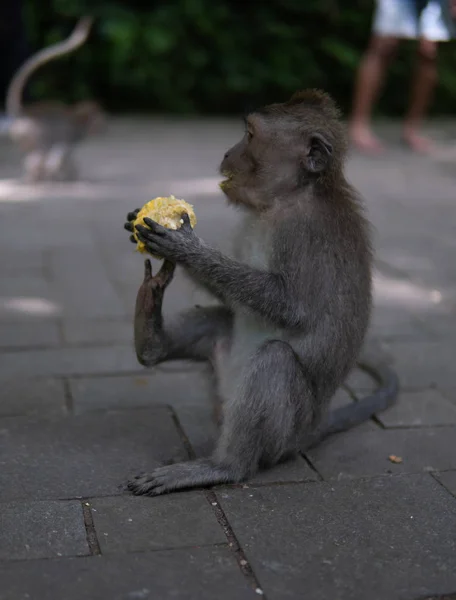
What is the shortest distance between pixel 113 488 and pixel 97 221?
4.20 m

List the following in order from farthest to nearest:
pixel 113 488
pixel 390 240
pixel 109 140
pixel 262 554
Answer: pixel 109 140 → pixel 390 240 → pixel 113 488 → pixel 262 554

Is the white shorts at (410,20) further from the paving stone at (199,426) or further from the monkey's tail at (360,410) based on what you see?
the paving stone at (199,426)

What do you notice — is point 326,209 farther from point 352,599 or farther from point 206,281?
point 352,599

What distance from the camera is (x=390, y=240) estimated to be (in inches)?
283

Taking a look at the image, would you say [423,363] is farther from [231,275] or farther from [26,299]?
[26,299]

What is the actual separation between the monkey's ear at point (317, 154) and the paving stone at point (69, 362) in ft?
5.36

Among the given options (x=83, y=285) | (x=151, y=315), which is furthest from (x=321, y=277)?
(x=83, y=285)

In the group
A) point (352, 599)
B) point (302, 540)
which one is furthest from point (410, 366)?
point (352, 599)

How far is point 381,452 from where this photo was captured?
3863 millimetres

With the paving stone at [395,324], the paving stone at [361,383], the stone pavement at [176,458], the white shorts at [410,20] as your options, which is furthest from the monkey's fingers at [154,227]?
the white shorts at [410,20]

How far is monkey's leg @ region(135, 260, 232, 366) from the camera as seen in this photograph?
3582 millimetres

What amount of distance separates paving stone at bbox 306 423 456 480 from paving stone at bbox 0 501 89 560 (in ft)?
3.30

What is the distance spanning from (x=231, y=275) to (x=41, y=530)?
1.09 meters

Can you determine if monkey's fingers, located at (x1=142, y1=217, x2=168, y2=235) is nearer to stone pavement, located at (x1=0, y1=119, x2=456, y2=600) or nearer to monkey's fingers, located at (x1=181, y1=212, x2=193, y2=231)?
monkey's fingers, located at (x1=181, y1=212, x2=193, y2=231)
